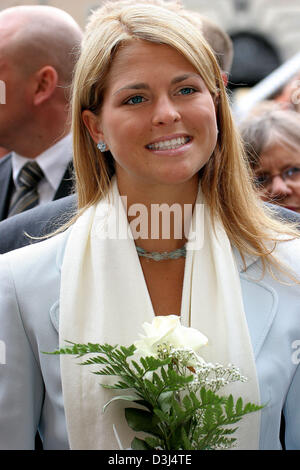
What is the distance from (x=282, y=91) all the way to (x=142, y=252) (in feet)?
9.89

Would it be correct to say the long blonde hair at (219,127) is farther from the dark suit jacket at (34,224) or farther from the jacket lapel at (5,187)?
the jacket lapel at (5,187)

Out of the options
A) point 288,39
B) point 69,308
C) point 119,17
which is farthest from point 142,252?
point 288,39

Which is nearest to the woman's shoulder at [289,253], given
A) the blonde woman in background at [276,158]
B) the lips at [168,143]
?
the lips at [168,143]

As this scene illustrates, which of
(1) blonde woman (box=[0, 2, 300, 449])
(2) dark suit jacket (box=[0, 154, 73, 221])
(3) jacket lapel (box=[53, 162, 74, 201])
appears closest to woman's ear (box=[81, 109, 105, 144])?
(1) blonde woman (box=[0, 2, 300, 449])

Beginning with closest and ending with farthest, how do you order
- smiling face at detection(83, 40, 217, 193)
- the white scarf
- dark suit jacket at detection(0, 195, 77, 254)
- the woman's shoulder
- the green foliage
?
the green foliage → the white scarf → smiling face at detection(83, 40, 217, 193) → the woman's shoulder → dark suit jacket at detection(0, 195, 77, 254)

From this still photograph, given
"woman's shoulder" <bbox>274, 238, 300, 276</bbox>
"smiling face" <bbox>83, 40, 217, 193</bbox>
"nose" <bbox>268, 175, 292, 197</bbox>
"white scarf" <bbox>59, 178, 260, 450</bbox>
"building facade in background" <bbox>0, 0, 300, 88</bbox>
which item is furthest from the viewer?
"building facade in background" <bbox>0, 0, 300, 88</bbox>

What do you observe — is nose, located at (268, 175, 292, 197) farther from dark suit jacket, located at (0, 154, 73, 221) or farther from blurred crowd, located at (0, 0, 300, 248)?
dark suit jacket, located at (0, 154, 73, 221)

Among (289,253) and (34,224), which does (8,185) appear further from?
(289,253)

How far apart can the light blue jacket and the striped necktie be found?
1.21m

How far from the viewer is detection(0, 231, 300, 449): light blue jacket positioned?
7.57 ft

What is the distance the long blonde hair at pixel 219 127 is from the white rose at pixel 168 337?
22.5 inches

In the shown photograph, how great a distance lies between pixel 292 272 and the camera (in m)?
2.46

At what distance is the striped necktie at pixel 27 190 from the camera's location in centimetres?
364

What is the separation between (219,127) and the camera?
2594 millimetres
